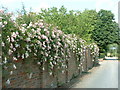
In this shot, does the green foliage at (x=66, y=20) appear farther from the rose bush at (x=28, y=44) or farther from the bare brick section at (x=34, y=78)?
the rose bush at (x=28, y=44)

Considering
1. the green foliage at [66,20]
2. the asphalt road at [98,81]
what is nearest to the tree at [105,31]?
the green foliage at [66,20]

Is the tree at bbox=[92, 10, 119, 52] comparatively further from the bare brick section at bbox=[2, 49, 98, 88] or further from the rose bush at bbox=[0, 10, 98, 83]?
the rose bush at bbox=[0, 10, 98, 83]

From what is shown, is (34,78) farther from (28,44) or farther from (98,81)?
(98,81)

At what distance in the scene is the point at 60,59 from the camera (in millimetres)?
8609

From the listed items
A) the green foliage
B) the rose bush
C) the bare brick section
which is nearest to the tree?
the green foliage

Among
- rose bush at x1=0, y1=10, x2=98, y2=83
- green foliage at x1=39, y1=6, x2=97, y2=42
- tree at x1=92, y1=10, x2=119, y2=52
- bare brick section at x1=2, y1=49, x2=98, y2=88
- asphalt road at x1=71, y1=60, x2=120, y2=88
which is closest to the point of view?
rose bush at x1=0, y1=10, x2=98, y2=83

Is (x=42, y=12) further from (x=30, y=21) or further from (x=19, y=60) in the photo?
(x=19, y=60)

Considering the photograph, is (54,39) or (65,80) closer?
(54,39)

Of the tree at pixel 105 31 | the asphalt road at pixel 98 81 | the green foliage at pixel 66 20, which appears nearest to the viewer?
the asphalt road at pixel 98 81

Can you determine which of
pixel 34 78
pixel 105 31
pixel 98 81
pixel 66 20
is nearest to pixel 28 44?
pixel 34 78

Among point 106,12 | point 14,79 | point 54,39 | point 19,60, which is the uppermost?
point 106,12

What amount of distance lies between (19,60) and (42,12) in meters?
14.1

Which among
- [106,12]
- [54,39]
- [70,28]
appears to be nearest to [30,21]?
[54,39]

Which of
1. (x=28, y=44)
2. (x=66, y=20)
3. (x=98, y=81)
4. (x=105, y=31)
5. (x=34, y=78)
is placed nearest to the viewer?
(x=28, y=44)
